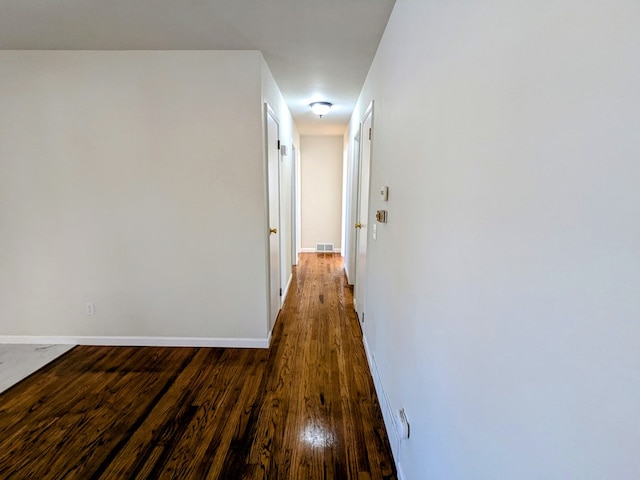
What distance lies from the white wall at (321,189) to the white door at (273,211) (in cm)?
311

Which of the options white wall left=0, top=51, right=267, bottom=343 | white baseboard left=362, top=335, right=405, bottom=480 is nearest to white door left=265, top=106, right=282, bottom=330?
white wall left=0, top=51, right=267, bottom=343

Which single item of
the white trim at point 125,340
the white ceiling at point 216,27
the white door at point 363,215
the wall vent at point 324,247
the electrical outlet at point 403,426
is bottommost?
the white trim at point 125,340

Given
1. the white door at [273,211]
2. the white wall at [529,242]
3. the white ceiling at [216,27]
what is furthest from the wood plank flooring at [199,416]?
the white ceiling at [216,27]

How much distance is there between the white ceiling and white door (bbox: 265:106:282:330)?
55 cm

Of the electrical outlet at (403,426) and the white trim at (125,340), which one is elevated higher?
the electrical outlet at (403,426)

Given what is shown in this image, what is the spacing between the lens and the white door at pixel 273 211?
2.75 m

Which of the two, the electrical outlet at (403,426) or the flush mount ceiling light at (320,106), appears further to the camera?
the flush mount ceiling light at (320,106)

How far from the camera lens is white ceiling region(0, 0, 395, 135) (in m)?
1.77

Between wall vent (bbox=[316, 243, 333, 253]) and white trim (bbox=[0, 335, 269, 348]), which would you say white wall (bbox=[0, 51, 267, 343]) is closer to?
white trim (bbox=[0, 335, 269, 348])

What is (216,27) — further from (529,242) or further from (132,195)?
(529,242)

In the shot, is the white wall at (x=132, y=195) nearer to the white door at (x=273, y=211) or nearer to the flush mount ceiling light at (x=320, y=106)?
the white door at (x=273, y=211)

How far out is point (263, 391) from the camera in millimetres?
2156

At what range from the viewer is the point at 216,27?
6.57ft

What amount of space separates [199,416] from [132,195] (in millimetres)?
1823
